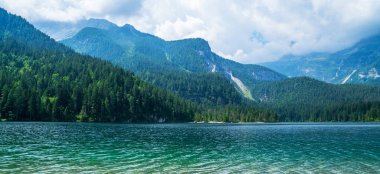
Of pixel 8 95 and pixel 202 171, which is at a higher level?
pixel 8 95

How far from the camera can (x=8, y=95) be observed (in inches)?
6496

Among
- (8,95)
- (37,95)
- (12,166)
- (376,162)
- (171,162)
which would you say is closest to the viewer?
(12,166)

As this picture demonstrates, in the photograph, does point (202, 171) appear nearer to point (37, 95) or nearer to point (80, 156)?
point (80, 156)

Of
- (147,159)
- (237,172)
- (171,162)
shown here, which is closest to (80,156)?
(147,159)

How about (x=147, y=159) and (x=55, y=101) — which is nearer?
(x=147, y=159)

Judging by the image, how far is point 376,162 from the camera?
47.6 metres

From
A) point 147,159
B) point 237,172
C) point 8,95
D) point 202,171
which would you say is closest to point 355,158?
point 237,172

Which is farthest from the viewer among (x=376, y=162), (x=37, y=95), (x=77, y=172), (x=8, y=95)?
(x=37, y=95)

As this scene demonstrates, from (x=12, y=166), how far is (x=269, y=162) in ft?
99.1

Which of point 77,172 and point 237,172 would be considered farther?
point 237,172

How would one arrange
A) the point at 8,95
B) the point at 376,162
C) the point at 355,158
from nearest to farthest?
1. the point at 376,162
2. the point at 355,158
3. the point at 8,95

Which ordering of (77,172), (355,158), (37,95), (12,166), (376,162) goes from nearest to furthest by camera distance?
(77,172)
(12,166)
(376,162)
(355,158)
(37,95)

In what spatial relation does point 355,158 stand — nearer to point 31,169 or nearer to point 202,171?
point 202,171

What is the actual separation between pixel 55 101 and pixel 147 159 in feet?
477
